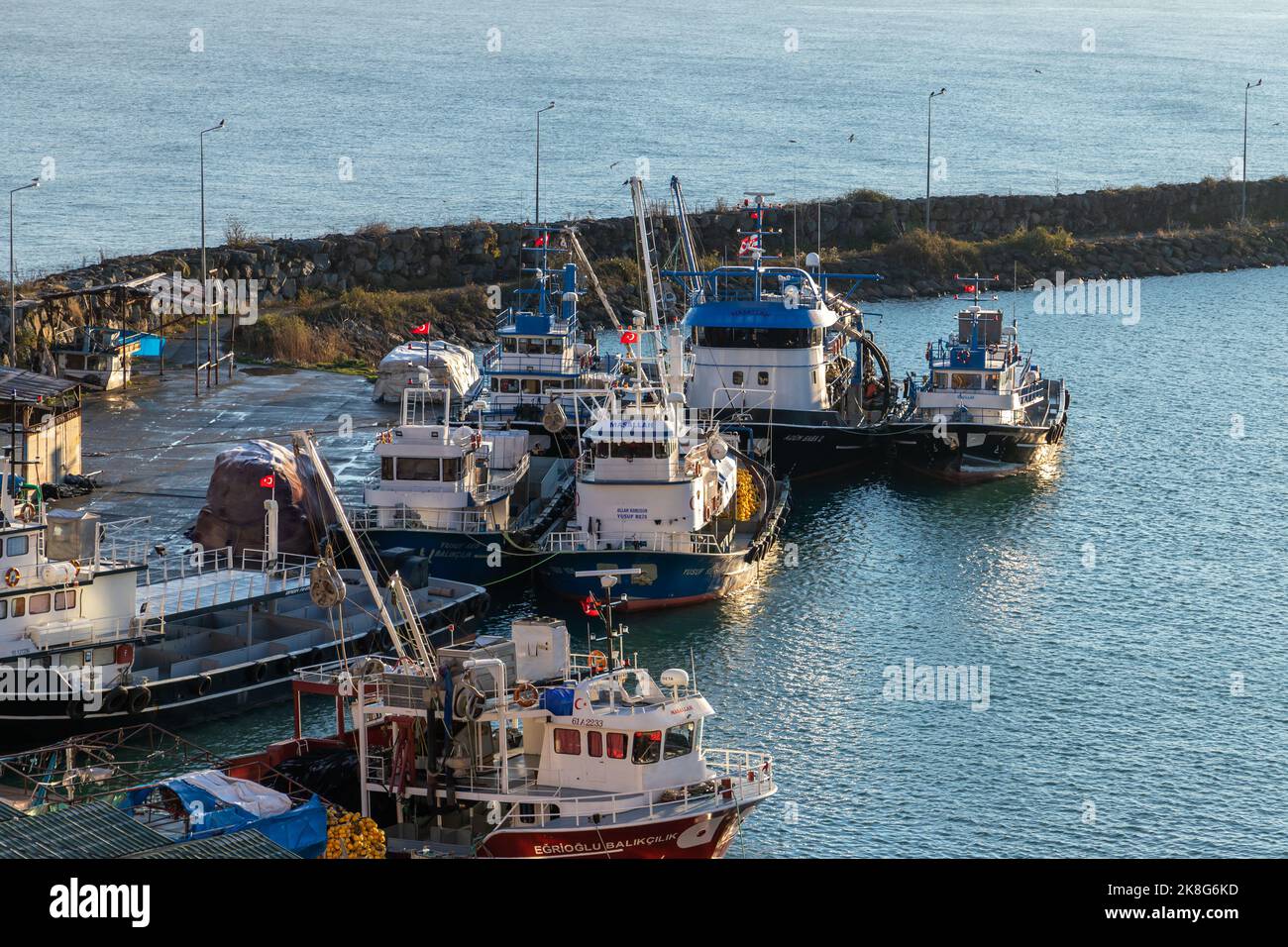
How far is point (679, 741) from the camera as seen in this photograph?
30.4 m

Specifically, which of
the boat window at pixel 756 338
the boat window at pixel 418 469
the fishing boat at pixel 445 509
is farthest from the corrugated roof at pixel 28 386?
the boat window at pixel 756 338

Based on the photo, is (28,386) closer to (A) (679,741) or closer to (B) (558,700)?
(B) (558,700)

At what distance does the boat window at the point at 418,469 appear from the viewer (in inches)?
1901

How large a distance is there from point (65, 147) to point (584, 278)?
70.8 m

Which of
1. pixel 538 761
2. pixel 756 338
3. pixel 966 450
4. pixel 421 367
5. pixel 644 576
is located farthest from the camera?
pixel 421 367

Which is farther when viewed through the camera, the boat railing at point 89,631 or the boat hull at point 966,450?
the boat hull at point 966,450

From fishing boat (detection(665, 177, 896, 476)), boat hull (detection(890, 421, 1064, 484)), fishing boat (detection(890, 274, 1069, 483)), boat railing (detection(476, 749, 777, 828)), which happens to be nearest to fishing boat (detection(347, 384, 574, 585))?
fishing boat (detection(665, 177, 896, 476))

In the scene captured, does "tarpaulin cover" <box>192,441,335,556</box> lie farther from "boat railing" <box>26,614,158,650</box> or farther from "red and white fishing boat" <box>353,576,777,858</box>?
"red and white fishing boat" <box>353,576,777,858</box>

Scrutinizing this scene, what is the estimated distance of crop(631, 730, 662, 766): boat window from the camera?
29.9 m

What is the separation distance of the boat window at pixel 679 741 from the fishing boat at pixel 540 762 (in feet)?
0.07

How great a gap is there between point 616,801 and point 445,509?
1937cm

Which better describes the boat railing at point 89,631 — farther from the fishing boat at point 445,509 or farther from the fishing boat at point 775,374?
the fishing boat at point 775,374

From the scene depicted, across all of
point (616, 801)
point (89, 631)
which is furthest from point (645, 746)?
point (89, 631)

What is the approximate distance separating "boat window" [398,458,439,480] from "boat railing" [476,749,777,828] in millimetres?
18270
